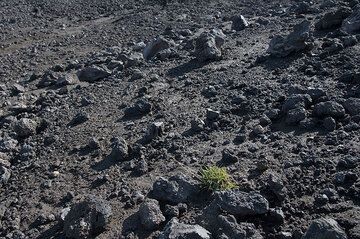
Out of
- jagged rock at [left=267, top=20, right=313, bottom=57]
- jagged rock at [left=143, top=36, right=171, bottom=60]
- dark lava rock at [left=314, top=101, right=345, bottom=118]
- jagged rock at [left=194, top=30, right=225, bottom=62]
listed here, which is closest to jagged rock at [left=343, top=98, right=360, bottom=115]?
dark lava rock at [left=314, top=101, right=345, bottom=118]

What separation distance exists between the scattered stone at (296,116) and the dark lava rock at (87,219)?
9.82 ft

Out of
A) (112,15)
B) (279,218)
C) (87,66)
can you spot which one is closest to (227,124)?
(279,218)

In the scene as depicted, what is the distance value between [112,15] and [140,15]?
1.43 m

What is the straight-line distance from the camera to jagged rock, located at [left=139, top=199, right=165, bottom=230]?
19.5 feet

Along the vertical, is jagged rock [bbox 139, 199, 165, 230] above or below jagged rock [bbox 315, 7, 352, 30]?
below

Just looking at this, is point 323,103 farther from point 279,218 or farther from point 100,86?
point 100,86

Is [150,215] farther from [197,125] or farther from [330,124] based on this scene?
[330,124]

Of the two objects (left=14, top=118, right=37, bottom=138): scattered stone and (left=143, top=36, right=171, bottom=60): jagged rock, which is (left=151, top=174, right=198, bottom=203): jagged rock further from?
(left=143, top=36, right=171, bottom=60): jagged rock

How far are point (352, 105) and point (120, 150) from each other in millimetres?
3426

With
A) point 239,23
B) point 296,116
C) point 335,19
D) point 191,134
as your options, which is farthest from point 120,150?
point 239,23

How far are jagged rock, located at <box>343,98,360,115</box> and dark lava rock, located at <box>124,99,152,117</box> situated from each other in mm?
Result: 3298

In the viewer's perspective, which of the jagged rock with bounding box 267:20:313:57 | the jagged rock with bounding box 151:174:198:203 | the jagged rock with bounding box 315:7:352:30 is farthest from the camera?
the jagged rock with bounding box 315:7:352:30

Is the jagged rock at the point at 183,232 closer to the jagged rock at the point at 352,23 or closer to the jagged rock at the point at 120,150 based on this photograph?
the jagged rock at the point at 120,150

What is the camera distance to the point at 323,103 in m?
7.55
